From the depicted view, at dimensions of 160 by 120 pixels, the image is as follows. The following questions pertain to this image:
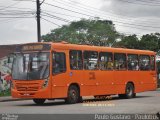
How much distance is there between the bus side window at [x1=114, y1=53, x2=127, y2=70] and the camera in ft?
94.6

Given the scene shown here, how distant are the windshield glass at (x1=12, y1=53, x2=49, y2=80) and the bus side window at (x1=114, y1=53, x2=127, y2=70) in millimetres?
6366

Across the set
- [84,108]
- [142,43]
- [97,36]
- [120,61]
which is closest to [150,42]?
[142,43]

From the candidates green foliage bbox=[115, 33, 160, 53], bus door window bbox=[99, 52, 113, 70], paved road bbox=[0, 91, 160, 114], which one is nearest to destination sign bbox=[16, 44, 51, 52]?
paved road bbox=[0, 91, 160, 114]

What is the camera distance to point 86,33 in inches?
3529

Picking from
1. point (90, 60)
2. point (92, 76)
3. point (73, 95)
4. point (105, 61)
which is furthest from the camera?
point (105, 61)

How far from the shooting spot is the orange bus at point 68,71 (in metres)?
23.4

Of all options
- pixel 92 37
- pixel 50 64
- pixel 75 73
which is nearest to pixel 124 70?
pixel 75 73

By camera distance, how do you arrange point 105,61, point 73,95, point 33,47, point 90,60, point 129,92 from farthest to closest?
1. point 129,92
2. point 105,61
3. point 90,60
4. point 73,95
5. point 33,47

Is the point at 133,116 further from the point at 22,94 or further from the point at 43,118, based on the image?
the point at 22,94

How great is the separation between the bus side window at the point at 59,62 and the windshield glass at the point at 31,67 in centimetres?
44

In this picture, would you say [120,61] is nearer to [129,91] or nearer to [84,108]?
[129,91]

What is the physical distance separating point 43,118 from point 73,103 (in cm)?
819

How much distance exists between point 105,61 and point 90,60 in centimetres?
175

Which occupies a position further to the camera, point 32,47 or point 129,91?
point 129,91
